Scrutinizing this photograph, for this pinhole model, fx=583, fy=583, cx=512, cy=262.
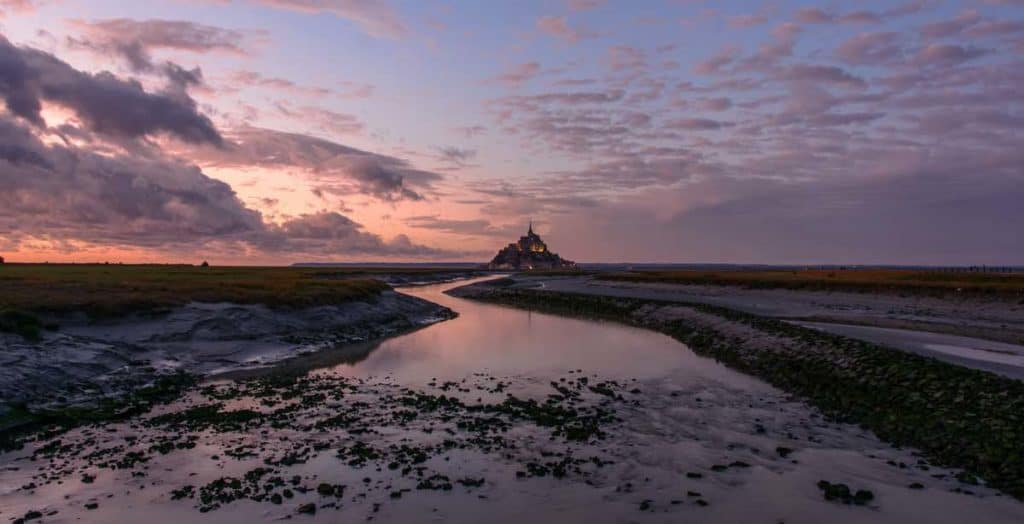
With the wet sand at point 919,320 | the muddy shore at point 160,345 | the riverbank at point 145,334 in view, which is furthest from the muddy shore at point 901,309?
the muddy shore at point 160,345

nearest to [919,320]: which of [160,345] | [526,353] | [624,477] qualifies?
[526,353]

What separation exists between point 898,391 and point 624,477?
12.3 meters

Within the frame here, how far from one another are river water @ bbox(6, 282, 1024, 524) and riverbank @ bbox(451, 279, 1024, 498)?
3.16 ft

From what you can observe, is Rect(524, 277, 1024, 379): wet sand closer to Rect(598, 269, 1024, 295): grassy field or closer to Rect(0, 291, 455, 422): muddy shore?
Rect(598, 269, 1024, 295): grassy field

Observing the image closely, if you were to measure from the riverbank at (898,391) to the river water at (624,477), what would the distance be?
96 centimetres

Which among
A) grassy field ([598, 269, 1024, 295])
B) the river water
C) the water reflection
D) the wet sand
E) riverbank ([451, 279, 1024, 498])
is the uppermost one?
grassy field ([598, 269, 1024, 295])

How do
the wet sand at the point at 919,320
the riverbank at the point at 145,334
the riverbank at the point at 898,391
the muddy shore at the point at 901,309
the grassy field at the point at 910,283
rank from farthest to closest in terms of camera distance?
the grassy field at the point at 910,283 < the muddy shore at the point at 901,309 < the wet sand at the point at 919,320 < the riverbank at the point at 145,334 < the riverbank at the point at 898,391

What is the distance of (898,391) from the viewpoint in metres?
20.6

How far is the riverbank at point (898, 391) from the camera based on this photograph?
50.1 feet

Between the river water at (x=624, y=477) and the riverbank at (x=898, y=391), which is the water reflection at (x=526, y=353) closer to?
the riverbank at (x=898, y=391)

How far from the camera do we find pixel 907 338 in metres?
32.5

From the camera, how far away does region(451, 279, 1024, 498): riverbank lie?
50.1 feet

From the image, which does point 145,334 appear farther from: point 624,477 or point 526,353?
point 624,477

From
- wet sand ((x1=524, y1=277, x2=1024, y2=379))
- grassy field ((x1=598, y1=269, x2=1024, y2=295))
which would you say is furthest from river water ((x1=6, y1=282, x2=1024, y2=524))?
grassy field ((x1=598, y1=269, x2=1024, y2=295))
